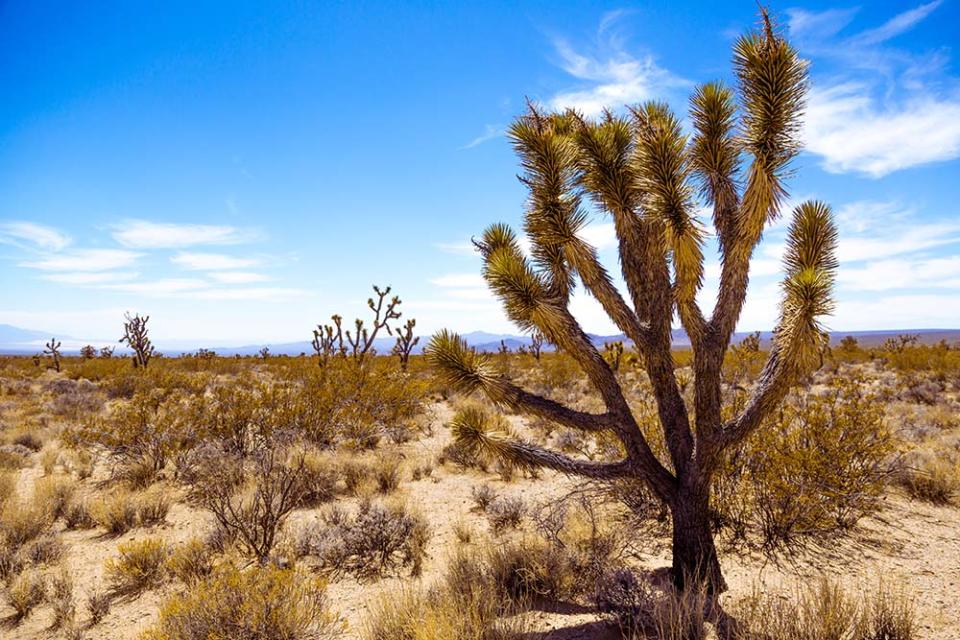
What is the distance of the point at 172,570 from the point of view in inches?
189

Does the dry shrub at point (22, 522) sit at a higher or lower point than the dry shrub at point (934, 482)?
lower

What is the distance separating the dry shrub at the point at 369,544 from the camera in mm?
5102

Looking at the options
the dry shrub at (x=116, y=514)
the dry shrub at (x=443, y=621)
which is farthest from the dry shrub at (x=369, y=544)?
the dry shrub at (x=116, y=514)

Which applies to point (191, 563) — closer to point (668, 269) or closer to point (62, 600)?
point (62, 600)

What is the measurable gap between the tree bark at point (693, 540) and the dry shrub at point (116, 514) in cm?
652

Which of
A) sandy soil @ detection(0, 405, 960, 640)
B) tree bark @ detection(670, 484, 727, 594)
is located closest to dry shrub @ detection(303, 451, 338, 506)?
sandy soil @ detection(0, 405, 960, 640)

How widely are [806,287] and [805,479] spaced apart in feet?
9.77

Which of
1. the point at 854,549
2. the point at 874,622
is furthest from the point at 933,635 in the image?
the point at 854,549

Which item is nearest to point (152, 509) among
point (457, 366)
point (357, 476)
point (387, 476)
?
point (357, 476)

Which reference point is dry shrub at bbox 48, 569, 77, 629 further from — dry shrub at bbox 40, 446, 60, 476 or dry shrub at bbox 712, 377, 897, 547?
dry shrub at bbox 712, 377, 897, 547

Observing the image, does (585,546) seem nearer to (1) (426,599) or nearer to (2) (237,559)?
(1) (426,599)

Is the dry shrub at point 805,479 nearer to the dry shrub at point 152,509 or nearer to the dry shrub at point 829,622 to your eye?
the dry shrub at point 829,622

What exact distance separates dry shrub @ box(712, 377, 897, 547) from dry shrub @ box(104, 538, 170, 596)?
6110 millimetres

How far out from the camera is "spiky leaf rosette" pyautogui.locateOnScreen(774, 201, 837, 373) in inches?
147
